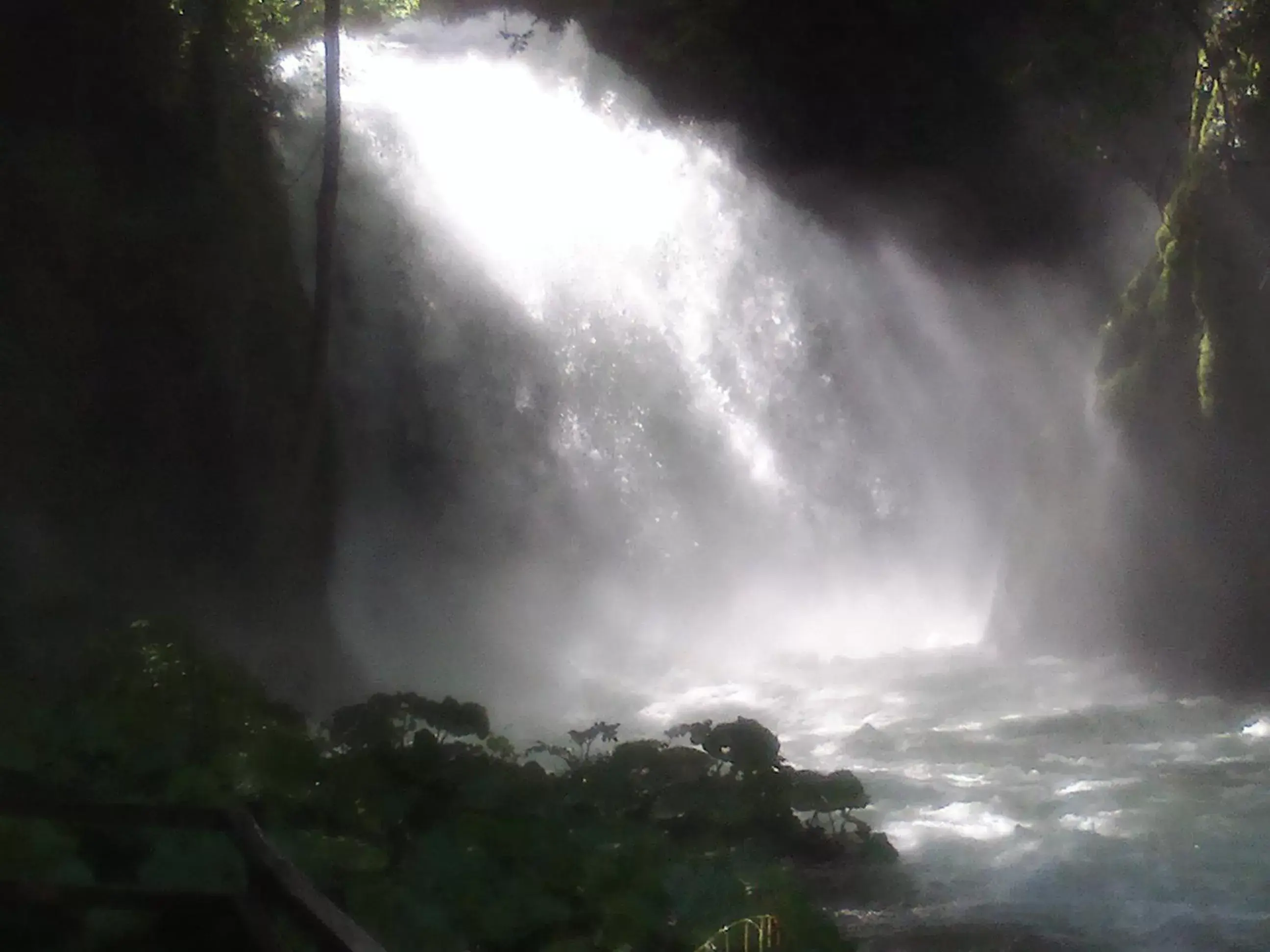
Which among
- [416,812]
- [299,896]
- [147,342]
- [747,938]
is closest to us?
[299,896]

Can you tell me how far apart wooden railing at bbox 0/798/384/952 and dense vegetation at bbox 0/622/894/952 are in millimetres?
69

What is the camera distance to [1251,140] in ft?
39.8

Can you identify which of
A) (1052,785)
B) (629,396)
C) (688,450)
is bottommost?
(1052,785)

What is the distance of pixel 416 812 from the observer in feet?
20.6

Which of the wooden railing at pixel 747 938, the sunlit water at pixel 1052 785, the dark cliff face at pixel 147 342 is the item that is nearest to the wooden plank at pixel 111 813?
the wooden railing at pixel 747 938

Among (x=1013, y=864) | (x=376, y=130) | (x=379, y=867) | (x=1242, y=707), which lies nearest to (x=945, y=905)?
(x=1013, y=864)

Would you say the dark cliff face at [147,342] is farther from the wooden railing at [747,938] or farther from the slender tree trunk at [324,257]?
the wooden railing at [747,938]

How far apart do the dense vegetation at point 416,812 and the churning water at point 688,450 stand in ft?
7.83

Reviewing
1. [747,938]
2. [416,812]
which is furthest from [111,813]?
[416,812]

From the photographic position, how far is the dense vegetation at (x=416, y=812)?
330cm

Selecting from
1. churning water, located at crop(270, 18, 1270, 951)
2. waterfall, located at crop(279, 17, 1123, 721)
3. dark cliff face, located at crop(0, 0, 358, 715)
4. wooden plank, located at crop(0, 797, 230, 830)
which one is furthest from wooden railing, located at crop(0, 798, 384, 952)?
waterfall, located at crop(279, 17, 1123, 721)

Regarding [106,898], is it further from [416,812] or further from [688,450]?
[688,450]

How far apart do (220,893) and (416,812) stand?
368 cm

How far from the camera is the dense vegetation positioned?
3.30m
